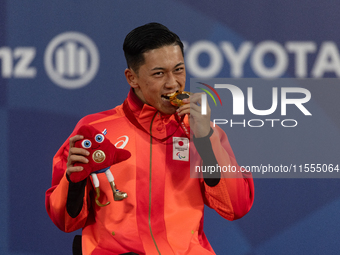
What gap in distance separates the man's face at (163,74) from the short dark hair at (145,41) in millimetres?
17

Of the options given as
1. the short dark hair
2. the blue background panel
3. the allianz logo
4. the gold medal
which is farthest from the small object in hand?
the allianz logo

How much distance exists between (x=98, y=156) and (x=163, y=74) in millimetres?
391

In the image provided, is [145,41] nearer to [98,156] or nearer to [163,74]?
[163,74]

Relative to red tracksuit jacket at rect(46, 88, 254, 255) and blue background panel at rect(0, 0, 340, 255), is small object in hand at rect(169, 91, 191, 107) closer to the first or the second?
red tracksuit jacket at rect(46, 88, 254, 255)

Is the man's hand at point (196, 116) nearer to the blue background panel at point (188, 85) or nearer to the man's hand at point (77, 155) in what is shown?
the man's hand at point (77, 155)

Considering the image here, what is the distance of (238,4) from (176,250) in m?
1.33

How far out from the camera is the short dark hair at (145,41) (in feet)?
5.18

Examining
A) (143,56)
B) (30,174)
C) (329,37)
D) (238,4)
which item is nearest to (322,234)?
(329,37)

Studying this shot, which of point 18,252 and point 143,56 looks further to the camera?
point 18,252

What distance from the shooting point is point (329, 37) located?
227 cm

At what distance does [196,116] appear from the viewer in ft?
4.84

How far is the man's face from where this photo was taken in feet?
5.16

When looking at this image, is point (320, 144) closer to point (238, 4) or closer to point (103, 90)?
point (238, 4)

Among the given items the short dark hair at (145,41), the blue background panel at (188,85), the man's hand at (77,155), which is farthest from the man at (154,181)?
the blue background panel at (188,85)
